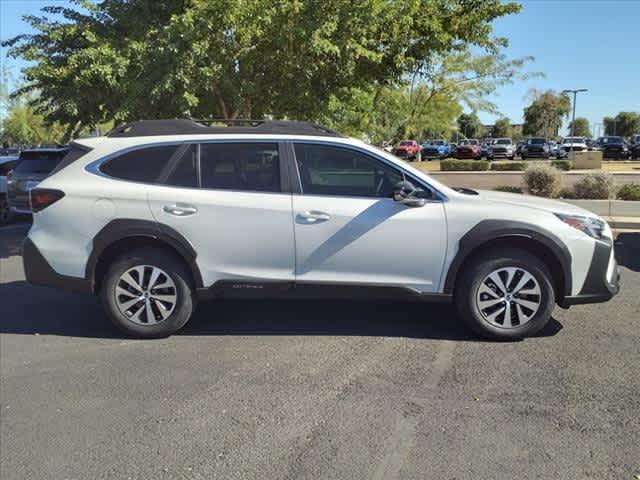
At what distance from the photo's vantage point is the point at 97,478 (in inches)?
115

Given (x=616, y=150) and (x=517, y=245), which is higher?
(x=616, y=150)

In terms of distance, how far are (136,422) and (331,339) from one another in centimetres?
190

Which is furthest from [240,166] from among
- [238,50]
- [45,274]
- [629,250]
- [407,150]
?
[407,150]

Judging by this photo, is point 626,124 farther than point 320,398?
Yes

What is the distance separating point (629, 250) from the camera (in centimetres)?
867

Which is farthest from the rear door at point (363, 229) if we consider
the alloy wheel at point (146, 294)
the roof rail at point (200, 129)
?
the alloy wheel at point (146, 294)

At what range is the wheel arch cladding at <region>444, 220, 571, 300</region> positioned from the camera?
15.1 feet

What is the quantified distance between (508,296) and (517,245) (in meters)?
0.44

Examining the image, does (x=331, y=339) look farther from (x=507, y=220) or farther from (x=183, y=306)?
(x=507, y=220)

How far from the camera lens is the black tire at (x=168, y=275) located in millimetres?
4848

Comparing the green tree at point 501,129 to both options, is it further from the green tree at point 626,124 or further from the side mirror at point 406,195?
the side mirror at point 406,195

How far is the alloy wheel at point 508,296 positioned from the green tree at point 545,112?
73872 millimetres

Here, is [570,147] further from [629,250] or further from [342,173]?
[342,173]

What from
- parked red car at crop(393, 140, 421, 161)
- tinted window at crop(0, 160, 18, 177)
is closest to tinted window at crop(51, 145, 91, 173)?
tinted window at crop(0, 160, 18, 177)
